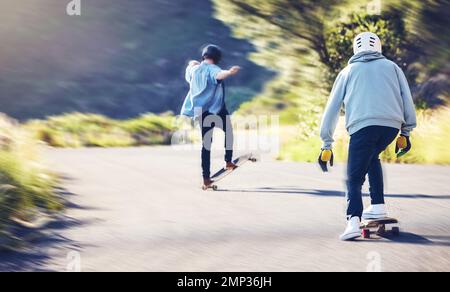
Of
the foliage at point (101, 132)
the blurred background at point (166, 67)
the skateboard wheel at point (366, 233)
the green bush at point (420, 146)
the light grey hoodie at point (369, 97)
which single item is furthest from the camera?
the foliage at point (101, 132)

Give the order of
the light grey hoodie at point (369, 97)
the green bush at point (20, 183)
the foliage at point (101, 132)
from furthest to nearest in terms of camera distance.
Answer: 1. the foliage at point (101, 132)
2. the green bush at point (20, 183)
3. the light grey hoodie at point (369, 97)

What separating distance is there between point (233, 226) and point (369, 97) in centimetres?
182

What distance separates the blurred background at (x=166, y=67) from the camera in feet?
46.8

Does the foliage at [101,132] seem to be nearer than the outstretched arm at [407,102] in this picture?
No

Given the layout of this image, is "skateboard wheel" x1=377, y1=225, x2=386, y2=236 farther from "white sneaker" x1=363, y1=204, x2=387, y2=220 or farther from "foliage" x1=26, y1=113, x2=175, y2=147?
"foliage" x1=26, y1=113, x2=175, y2=147

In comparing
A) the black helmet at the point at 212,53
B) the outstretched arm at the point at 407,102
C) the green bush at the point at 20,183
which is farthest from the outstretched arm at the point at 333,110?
the black helmet at the point at 212,53

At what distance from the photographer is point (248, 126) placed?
874 inches

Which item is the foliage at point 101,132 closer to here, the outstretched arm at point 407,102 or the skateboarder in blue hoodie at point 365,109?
the skateboarder in blue hoodie at point 365,109

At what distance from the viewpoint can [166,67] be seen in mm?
34125

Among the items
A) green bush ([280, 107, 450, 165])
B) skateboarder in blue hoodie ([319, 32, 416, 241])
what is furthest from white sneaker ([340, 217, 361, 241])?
green bush ([280, 107, 450, 165])

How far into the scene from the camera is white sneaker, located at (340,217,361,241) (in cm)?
658

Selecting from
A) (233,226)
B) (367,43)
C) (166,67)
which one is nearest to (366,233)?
(233,226)

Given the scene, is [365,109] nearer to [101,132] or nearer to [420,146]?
[420,146]
